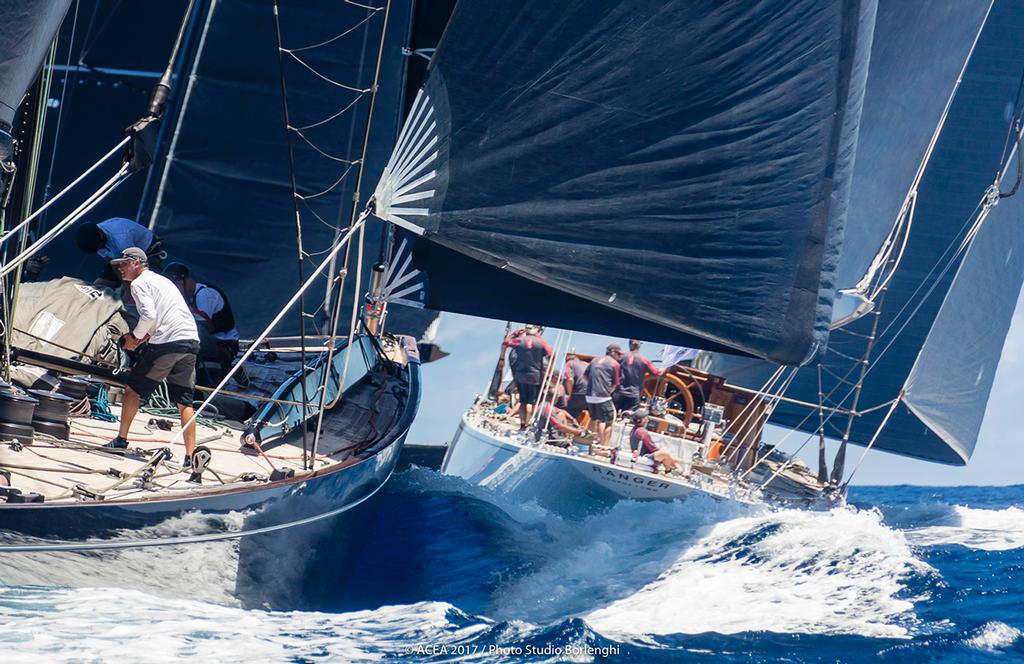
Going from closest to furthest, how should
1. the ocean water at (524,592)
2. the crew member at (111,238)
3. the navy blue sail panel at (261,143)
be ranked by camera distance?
the ocean water at (524,592) → the crew member at (111,238) → the navy blue sail panel at (261,143)

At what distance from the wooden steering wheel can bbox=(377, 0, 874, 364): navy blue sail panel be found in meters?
4.50

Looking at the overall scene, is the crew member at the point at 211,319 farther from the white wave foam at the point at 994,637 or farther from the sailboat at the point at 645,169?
the white wave foam at the point at 994,637

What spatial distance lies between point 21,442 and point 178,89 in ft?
21.6

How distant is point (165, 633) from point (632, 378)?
8000 millimetres

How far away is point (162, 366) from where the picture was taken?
660cm

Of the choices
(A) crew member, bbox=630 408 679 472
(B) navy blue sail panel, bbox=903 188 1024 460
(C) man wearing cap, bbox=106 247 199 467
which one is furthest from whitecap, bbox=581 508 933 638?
(B) navy blue sail panel, bbox=903 188 1024 460

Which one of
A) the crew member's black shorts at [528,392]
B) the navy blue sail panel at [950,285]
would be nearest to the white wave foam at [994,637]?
the crew member's black shorts at [528,392]

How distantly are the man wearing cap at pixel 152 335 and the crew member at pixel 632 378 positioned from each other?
263 inches

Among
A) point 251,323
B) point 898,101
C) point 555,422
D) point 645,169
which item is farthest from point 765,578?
point 251,323

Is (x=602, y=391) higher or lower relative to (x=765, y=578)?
higher

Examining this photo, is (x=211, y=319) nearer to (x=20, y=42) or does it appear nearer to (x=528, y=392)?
(x=20, y=42)

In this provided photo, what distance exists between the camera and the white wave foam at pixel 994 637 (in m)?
7.74

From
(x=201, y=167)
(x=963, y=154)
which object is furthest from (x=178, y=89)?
(x=963, y=154)

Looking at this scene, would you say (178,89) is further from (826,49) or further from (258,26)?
(826,49)
